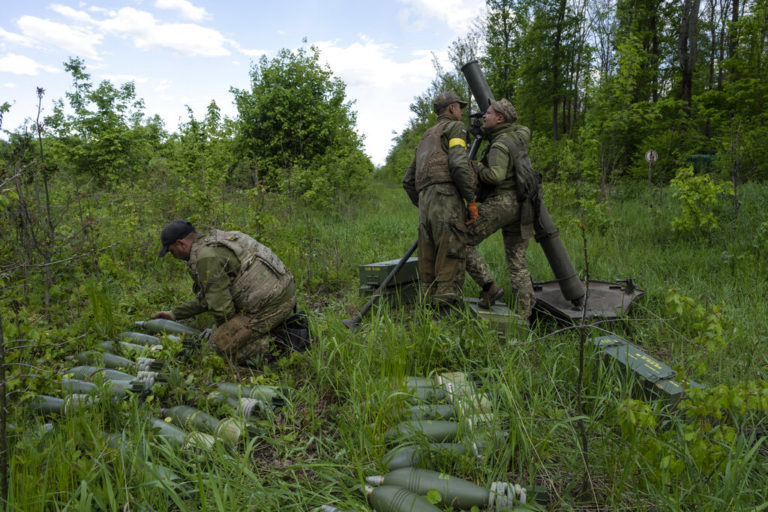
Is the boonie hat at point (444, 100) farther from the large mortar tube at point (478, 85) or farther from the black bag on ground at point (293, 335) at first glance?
the black bag on ground at point (293, 335)

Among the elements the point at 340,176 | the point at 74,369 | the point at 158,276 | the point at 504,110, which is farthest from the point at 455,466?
the point at 340,176

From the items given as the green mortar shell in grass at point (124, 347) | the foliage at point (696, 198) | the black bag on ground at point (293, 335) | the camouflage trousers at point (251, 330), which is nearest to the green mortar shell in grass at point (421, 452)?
the black bag on ground at point (293, 335)

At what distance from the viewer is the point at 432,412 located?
8.68ft

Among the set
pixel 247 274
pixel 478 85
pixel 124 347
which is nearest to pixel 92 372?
pixel 124 347

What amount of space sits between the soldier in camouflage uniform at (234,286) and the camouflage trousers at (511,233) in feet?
6.65

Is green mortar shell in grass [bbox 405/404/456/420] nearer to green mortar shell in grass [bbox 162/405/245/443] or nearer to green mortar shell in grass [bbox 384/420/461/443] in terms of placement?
green mortar shell in grass [bbox 384/420/461/443]

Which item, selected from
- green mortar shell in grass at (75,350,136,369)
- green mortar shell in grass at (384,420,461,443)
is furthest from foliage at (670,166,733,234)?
green mortar shell in grass at (75,350,136,369)

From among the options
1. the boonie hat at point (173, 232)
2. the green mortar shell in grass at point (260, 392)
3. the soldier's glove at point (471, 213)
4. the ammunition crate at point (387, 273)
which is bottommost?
the green mortar shell in grass at point (260, 392)

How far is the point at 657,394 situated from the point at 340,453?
1899mm

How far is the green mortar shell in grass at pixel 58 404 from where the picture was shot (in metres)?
2.49

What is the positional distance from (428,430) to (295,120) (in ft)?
36.1

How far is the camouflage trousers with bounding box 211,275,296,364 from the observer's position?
12.2ft

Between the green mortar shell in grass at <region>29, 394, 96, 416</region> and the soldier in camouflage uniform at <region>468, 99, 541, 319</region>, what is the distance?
348cm

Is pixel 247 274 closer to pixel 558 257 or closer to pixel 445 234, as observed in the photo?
pixel 445 234
